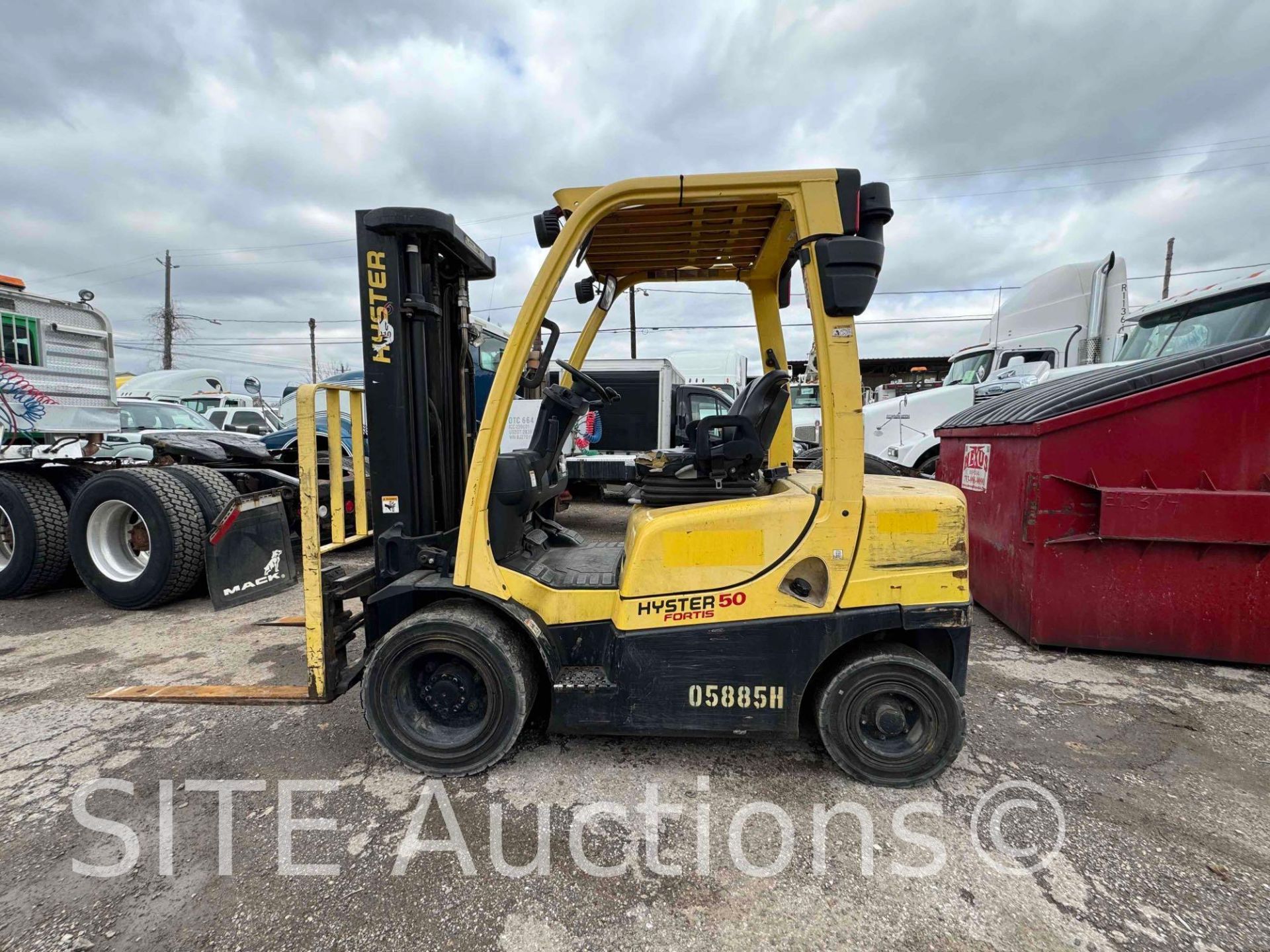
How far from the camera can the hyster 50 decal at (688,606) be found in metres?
2.56

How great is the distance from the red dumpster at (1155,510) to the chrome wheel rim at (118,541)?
23.4 ft

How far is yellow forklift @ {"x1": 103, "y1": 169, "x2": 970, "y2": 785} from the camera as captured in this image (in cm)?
250

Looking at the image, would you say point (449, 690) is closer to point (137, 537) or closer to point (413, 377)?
point (413, 377)

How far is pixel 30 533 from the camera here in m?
5.31

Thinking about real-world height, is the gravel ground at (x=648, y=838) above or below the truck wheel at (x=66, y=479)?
below

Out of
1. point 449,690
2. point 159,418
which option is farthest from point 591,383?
point 159,418

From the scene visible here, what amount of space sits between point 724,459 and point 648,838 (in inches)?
66.3

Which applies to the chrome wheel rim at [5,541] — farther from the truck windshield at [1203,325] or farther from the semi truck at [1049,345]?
the truck windshield at [1203,325]

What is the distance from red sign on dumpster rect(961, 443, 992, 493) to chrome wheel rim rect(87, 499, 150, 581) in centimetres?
709

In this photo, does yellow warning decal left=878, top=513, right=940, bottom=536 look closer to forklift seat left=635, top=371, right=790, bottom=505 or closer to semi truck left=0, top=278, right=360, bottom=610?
forklift seat left=635, top=371, right=790, bottom=505

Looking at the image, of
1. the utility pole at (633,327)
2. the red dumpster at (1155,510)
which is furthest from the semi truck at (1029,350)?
the utility pole at (633,327)

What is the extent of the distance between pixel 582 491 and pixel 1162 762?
8929mm

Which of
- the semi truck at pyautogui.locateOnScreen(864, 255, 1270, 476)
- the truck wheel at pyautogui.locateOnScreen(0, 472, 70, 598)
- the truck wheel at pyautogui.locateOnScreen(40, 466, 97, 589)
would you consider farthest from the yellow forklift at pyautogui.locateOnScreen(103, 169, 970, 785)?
the semi truck at pyautogui.locateOnScreen(864, 255, 1270, 476)

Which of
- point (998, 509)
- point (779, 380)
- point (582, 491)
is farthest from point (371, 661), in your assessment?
point (582, 491)
